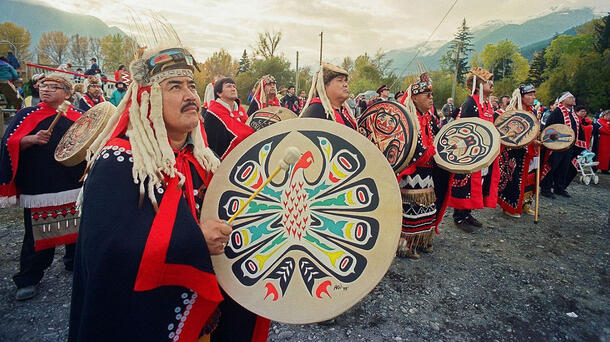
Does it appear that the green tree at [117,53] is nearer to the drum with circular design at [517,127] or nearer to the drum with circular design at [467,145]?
the drum with circular design at [467,145]

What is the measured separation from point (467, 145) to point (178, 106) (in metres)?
3.92

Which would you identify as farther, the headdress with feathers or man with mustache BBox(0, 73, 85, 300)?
man with mustache BBox(0, 73, 85, 300)

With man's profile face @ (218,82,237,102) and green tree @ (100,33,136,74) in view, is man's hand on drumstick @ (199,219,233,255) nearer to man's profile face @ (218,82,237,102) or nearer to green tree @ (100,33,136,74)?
green tree @ (100,33,136,74)

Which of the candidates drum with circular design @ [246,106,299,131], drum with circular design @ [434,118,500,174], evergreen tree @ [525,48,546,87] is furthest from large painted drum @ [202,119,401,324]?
evergreen tree @ [525,48,546,87]

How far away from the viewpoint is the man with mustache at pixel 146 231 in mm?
1247

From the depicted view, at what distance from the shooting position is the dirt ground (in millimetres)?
2750

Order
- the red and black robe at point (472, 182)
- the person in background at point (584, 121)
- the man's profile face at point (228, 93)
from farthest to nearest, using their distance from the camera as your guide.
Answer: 1. the person in background at point (584, 121)
2. the red and black robe at point (472, 182)
3. the man's profile face at point (228, 93)

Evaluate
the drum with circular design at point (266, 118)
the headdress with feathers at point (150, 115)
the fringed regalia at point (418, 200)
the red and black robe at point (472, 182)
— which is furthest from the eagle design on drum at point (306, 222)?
the red and black robe at point (472, 182)

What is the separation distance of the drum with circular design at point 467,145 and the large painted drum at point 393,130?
3.85ft

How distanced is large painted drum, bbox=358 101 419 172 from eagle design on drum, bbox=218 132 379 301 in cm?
188

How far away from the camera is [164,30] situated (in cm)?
166

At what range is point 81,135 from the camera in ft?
9.41

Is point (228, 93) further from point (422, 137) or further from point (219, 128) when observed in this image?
point (422, 137)

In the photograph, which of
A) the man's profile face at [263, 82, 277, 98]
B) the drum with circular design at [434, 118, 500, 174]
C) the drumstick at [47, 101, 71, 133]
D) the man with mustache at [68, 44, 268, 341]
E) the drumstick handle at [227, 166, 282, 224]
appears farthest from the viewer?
the man's profile face at [263, 82, 277, 98]
